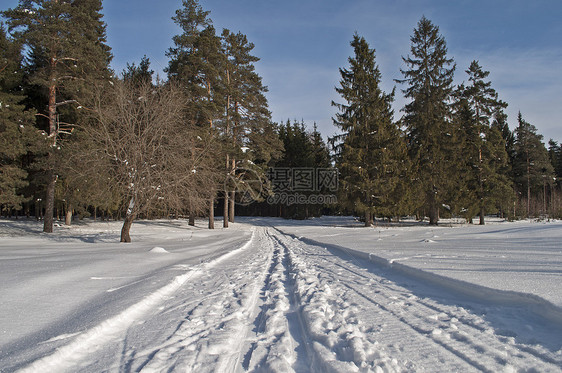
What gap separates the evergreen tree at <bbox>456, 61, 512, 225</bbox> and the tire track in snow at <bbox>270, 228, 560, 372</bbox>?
28599 millimetres

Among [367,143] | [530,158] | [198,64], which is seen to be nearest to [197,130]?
[198,64]

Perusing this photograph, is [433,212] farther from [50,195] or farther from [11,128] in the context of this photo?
[11,128]

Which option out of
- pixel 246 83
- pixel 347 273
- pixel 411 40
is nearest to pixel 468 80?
pixel 411 40

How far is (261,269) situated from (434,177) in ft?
85.4

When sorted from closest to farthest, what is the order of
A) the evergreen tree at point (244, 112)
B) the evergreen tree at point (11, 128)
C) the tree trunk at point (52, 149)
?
the evergreen tree at point (11, 128), the tree trunk at point (52, 149), the evergreen tree at point (244, 112)

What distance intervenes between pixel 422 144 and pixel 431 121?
7.63ft

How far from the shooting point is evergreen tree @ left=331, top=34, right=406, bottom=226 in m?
25.8

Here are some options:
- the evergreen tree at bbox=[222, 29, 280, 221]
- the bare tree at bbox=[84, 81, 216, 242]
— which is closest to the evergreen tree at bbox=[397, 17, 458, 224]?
the evergreen tree at bbox=[222, 29, 280, 221]

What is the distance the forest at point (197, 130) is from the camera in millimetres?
12984

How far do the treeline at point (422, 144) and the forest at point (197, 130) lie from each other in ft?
0.40

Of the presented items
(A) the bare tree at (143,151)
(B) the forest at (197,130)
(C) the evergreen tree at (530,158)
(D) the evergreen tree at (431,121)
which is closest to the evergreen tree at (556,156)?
Answer: (C) the evergreen tree at (530,158)

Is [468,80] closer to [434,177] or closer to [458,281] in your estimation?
[434,177]

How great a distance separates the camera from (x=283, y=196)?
45219mm

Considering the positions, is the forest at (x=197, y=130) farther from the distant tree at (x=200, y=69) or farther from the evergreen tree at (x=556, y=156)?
the evergreen tree at (x=556, y=156)
